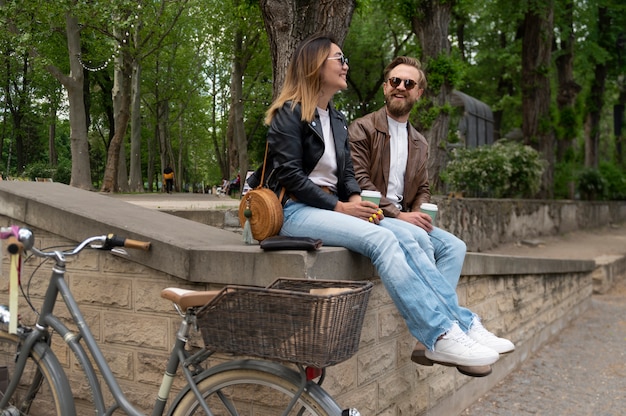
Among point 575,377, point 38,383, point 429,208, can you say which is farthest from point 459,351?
point 575,377

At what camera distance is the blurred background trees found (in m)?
11.8

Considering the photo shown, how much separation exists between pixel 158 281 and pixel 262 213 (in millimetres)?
636

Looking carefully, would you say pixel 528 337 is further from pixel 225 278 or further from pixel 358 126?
pixel 225 278

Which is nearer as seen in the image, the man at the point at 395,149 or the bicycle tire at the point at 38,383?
the bicycle tire at the point at 38,383

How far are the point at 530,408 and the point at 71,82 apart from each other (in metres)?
15.2

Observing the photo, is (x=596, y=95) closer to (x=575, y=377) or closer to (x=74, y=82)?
(x=74, y=82)

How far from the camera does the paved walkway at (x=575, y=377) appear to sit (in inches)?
210

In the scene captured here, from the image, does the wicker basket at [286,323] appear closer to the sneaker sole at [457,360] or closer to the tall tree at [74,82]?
the sneaker sole at [457,360]

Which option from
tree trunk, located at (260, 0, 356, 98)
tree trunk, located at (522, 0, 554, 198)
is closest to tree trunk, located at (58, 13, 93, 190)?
tree trunk, located at (260, 0, 356, 98)

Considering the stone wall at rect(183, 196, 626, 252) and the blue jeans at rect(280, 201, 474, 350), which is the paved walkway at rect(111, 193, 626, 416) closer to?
the blue jeans at rect(280, 201, 474, 350)

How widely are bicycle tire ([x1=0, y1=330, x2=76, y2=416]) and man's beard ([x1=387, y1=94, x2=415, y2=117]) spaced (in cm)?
250

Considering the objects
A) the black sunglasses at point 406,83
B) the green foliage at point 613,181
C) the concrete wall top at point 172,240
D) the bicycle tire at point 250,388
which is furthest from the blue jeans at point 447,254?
the green foliage at point 613,181

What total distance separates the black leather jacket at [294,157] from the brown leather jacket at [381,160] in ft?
1.89

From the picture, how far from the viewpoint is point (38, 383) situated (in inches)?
117
